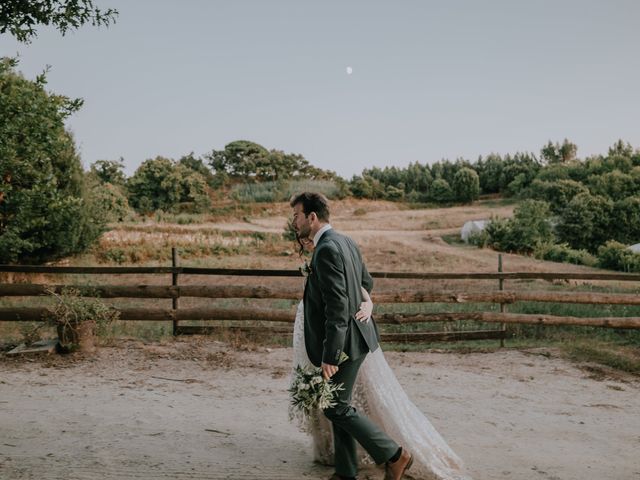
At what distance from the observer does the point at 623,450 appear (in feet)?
13.9

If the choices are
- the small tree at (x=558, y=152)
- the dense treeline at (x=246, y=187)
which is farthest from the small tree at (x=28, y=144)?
the small tree at (x=558, y=152)

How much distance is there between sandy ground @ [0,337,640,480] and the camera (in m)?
3.73

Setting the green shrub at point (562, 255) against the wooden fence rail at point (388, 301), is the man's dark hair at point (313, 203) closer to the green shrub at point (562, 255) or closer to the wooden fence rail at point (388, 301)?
the wooden fence rail at point (388, 301)

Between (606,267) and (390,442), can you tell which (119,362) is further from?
(606,267)

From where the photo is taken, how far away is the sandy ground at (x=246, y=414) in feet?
12.3

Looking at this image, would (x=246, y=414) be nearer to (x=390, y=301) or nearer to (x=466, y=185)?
(x=390, y=301)

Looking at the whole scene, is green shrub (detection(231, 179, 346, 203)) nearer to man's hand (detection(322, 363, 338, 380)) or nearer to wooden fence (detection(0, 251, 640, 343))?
wooden fence (detection(0, 251, 640, 343))

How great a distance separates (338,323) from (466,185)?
52261 millimetres

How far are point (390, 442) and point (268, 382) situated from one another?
10.3 ft

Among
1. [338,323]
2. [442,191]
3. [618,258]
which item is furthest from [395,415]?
[442,191]

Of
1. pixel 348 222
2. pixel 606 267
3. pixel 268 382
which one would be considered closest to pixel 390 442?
pixel 268 382

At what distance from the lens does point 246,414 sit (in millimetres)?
4934

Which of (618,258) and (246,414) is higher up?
(618,258)

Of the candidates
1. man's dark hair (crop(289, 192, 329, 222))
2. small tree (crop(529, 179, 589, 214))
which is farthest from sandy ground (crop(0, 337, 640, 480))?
small tree (crop(529, 179, 589, 214))
